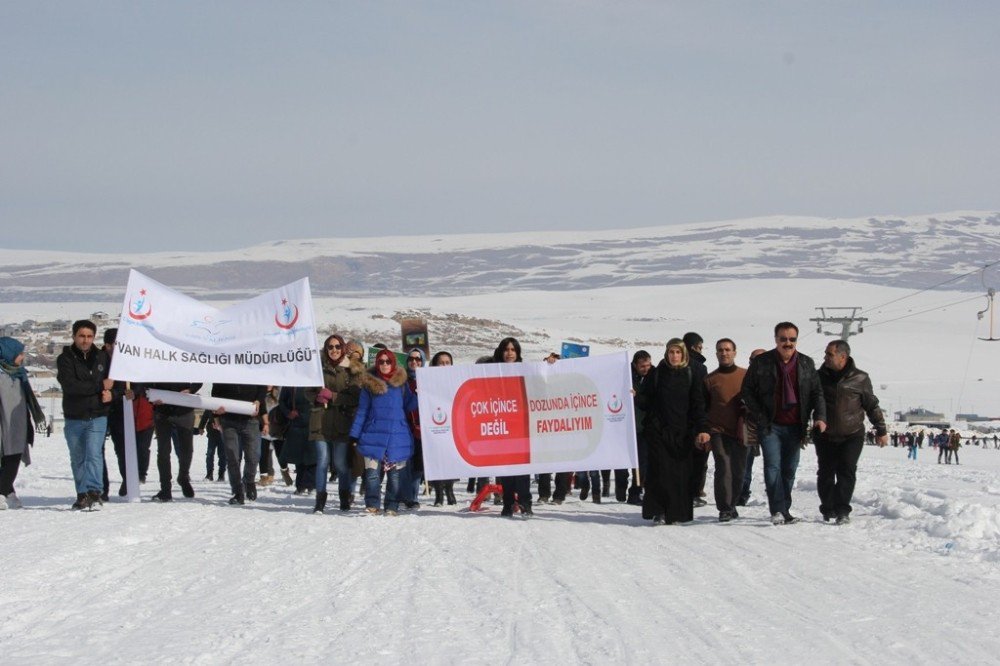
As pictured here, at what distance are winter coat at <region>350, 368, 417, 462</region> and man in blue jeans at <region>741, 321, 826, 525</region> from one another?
3.09 meters

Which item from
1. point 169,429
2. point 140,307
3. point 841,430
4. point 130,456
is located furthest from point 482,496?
point 140,307

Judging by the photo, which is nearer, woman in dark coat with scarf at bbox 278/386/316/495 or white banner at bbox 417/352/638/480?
white banner at bbox 417/352/638/480

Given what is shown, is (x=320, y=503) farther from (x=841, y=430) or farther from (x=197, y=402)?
(x=841, y=430)

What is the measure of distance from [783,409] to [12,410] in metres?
6.60

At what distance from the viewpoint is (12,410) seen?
1142 centimetres

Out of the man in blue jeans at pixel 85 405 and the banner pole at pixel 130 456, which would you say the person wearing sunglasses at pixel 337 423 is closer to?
the banner pole at pixel 130 456

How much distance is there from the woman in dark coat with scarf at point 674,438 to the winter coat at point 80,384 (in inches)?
190

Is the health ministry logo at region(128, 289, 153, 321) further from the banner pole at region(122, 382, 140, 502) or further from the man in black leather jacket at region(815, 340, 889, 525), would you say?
the man in black leather jacket at region(815, 340, 889, 525)

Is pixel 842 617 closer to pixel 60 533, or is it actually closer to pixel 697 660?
pixel 697 660

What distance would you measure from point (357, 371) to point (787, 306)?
152 meters

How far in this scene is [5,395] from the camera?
11.4m

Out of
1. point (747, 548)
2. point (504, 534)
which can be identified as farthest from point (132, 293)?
point (747, 548)

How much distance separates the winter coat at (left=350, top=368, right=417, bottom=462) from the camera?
39.1ft

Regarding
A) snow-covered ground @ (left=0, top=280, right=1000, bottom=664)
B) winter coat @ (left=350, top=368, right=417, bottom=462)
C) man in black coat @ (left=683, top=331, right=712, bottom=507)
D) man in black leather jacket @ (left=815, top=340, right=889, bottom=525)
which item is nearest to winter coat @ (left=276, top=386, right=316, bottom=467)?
snow-covered ground @ (left=0, top=280, right=1000, bottom=664)
